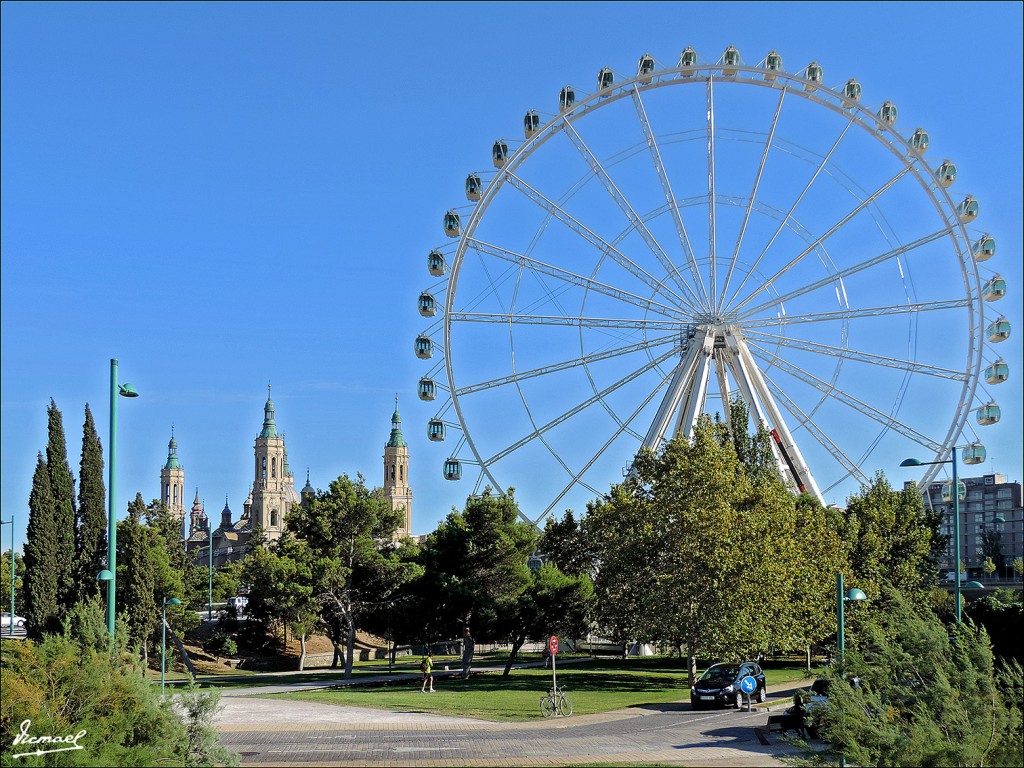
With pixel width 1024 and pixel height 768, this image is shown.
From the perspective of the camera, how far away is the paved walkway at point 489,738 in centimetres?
2320

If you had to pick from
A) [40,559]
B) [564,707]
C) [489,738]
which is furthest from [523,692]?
[40,559]

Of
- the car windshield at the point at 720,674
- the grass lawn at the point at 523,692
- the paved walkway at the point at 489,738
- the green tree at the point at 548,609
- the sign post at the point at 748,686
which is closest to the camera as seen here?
the paved walkway at the point at 489,738

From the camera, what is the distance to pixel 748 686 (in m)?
33.1

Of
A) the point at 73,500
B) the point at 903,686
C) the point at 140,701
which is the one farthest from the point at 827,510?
the point at 140,701

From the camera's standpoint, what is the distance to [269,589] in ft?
177

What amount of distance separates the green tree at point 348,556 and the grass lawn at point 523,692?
7.42 meters

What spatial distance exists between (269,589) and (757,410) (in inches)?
961

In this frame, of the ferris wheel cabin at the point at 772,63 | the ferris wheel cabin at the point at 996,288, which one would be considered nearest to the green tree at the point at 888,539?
the ferris wheel cabin at the point at 996,288

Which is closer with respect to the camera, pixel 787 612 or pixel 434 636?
pixel 787 612

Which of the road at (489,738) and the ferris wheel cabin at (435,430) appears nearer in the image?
the road at (489,738)

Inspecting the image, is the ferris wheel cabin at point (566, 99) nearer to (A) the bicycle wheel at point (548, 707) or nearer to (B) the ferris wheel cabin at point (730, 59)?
(B) the ferris wheel cabin at point (730, 59)

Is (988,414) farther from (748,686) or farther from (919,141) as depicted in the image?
(748,686)

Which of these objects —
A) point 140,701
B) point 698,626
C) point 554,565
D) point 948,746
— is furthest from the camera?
point 554,565

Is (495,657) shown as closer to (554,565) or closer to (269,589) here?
(554,565)
